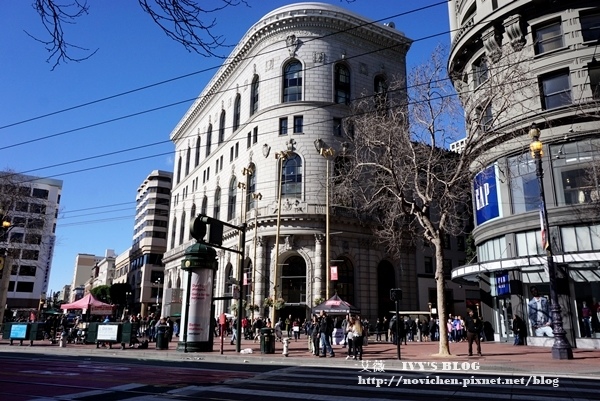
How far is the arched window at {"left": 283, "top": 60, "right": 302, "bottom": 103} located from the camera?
45.2m

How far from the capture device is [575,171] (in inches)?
955

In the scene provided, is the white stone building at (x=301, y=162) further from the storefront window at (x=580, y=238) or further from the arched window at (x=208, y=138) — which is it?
the storefront window at (x=580, y=238)

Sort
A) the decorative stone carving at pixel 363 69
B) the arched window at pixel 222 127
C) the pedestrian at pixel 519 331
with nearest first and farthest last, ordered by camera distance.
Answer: the pedestrian at pixel 519 331
the decorative stone carving at pixel 363 69
the arched window at pixel 222 127

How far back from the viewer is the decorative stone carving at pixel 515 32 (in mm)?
27703

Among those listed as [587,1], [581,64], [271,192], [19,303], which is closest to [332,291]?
[271,192]

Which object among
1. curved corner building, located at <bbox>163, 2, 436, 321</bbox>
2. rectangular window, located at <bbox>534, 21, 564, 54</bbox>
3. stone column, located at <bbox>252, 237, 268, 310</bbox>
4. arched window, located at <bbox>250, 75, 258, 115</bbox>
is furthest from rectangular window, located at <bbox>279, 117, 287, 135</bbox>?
rectangular window, located at <bbox>534, 21, 564, 54</bbox>

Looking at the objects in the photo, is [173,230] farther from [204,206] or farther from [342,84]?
[342,84]

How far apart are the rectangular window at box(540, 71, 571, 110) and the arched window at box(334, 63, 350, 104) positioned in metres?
21.2

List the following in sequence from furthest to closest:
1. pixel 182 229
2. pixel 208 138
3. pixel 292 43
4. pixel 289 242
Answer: pixel 182 229 < pixel 208 138 < pixel 292 43 < pixel 289 242

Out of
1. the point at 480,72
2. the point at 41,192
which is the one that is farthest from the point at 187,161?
the point at 480,72

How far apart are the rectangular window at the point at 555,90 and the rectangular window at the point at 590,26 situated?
2.23 m

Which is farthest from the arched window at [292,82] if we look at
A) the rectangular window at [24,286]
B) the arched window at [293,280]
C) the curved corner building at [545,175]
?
the rectangular window at [24,286]

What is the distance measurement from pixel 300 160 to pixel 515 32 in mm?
21571

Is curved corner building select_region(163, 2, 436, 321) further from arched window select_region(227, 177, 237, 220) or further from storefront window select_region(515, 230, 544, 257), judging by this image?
storefront window select_region(515, 230, 544, 257)
